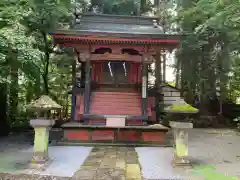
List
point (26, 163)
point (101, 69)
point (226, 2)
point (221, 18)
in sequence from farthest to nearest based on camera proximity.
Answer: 1. point (101, 69)
2. point (221, 18)
3. point (226, 2)
4. point (26, 163)

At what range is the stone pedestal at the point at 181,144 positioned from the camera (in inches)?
226

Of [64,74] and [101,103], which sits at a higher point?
[64,74]

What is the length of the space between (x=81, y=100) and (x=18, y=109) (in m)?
6.20

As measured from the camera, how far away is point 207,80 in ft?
48.8

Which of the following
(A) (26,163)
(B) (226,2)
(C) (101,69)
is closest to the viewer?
(A) (26,163)

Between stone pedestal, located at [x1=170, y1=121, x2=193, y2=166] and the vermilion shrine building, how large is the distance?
2.68 metres

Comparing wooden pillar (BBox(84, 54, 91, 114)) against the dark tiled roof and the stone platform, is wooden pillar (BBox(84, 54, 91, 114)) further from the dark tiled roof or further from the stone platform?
the dark tiled roof

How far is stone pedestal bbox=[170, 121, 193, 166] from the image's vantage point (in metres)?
5.74

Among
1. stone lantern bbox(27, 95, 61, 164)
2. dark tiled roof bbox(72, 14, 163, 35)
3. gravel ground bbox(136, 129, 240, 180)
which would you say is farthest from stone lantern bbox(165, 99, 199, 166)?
dark tiled roof bbox(72, 14, 163, 35)

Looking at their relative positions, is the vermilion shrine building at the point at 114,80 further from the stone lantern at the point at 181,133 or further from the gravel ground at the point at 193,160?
the stone lantern at the point at 181,133

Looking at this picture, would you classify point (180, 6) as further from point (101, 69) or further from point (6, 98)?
point (6, 98)

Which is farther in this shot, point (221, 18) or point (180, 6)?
point (180, 6)

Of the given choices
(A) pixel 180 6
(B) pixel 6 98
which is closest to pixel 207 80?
(A) pixel 180 6

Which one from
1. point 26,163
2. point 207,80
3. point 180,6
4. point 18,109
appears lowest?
point 26,163
